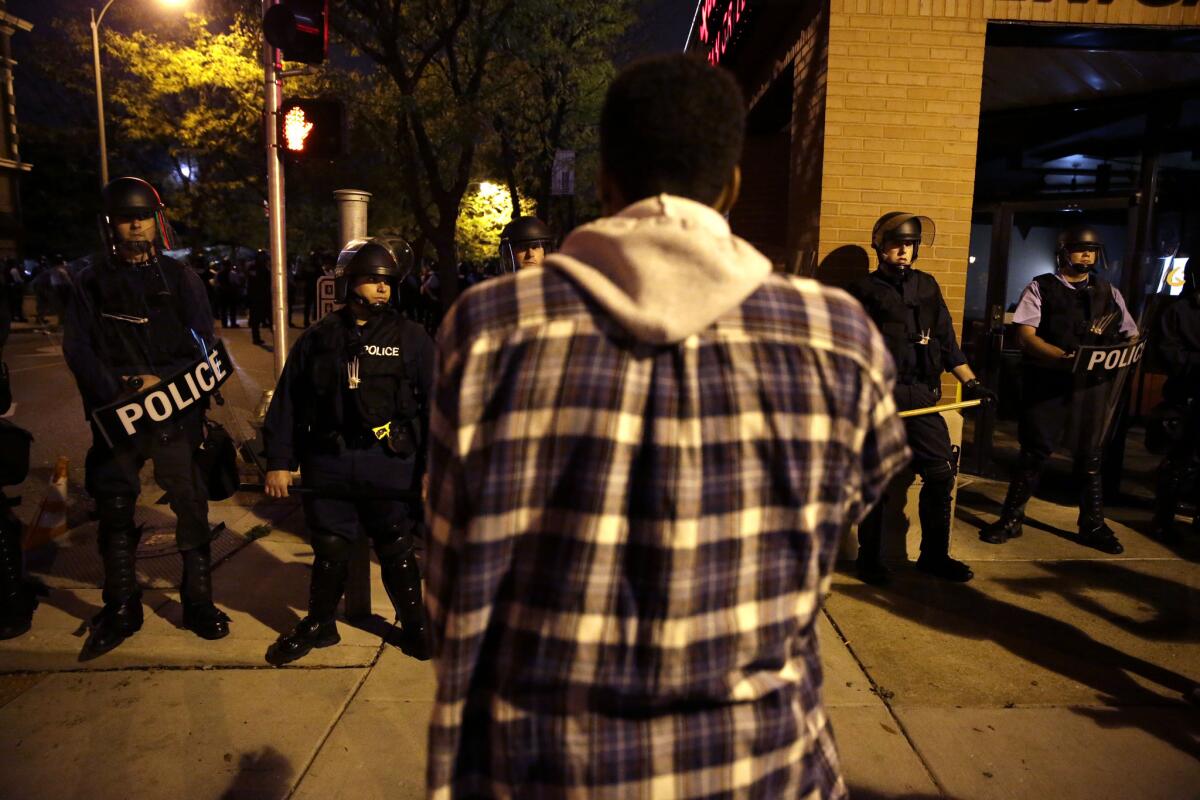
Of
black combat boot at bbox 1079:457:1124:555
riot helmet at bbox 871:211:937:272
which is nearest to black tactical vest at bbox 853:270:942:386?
riot helmet at bbox 871:211:937:272

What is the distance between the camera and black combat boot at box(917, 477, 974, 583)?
17.0 ft

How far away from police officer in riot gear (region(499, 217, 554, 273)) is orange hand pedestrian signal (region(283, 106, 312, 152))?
6.46 ft

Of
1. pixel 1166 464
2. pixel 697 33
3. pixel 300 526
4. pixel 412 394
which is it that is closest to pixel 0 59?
pixel 697 33

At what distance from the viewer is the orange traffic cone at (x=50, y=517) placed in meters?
5.42

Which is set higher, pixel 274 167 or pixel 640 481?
pixel 274 167

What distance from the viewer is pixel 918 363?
5.08 m

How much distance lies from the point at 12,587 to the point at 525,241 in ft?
12.3

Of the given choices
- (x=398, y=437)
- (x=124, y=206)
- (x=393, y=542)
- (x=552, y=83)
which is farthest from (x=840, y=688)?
(x=552, y=83)

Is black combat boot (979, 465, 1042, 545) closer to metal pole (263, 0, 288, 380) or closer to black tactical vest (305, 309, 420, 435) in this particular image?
black tactical vest (305, 309, 420, 435)

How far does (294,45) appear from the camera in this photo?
654 centimetres

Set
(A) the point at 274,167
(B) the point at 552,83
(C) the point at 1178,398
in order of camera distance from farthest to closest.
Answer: (B) the point at 552,83
(A) the point at 274,167
(C) the point at 1178,398

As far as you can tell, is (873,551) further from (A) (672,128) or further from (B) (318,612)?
(A) (672,128)

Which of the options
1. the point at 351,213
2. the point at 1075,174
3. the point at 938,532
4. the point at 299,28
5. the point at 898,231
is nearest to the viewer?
the point at 898,231

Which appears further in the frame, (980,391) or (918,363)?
(980,391)
